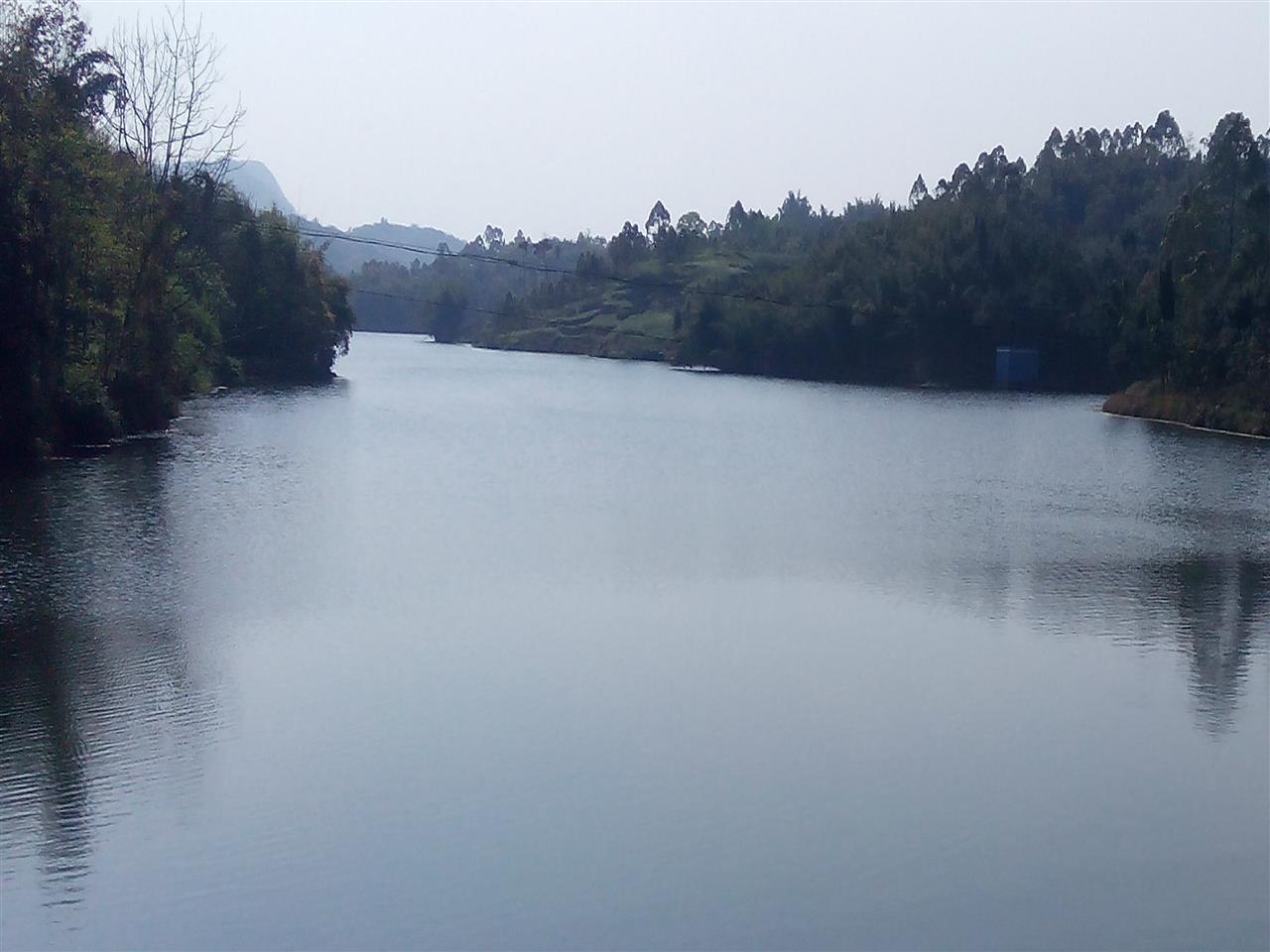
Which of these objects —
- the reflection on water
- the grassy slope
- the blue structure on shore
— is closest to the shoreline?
the grassy slope

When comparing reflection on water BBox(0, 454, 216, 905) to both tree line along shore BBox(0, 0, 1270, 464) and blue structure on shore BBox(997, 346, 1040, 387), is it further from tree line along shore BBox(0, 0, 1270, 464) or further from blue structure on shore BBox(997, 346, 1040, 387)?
blue structure on shore BBox(997, 346, 1040, 387)

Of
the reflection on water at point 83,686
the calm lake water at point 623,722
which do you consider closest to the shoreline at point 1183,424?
the calm lake water at point 623,722

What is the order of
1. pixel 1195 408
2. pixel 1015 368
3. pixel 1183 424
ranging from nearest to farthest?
pixel 1195 408, pixel 1183 424, pixel 1015 368

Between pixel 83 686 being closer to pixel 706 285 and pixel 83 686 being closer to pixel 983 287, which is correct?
pixel 983 287

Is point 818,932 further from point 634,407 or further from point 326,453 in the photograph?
point 634,407

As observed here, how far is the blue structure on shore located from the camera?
82.1 meters

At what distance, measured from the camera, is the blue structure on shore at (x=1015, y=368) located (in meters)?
82.1

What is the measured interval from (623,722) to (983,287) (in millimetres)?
76463

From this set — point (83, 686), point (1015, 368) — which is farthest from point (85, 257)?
point (1015, 368)

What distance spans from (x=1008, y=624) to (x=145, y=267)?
1087 inches

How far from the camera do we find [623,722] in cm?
1084

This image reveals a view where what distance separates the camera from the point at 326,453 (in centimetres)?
3291

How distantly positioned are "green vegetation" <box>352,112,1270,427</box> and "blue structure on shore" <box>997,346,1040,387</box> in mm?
892

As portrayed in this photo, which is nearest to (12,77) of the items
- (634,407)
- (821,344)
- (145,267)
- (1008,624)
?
(145,267)
